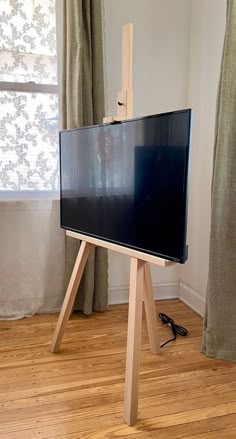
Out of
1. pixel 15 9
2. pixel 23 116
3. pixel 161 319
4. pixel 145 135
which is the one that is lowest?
pixel 161 319

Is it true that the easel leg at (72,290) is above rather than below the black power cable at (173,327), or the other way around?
above

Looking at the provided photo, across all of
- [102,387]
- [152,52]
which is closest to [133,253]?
[102,387]

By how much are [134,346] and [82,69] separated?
5.91ft

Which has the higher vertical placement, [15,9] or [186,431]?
[15,9]

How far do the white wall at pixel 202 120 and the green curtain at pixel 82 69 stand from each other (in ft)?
2.36

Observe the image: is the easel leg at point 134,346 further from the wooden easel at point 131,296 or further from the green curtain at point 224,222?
the green curtain at point 224,222

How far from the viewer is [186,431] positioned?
153 centimetres

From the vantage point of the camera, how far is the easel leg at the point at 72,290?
206cm

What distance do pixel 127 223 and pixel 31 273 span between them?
1.31 metres

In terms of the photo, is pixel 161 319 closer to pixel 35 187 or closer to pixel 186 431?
pixel 186 431

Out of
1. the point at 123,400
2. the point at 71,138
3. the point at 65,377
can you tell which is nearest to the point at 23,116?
the point at 71,138

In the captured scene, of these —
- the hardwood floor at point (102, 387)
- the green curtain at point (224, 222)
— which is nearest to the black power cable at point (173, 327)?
the hardwood floor at point (102, 387)

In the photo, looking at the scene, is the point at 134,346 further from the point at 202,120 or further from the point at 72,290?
the point at 202,120

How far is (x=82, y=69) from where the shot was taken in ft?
8.14
